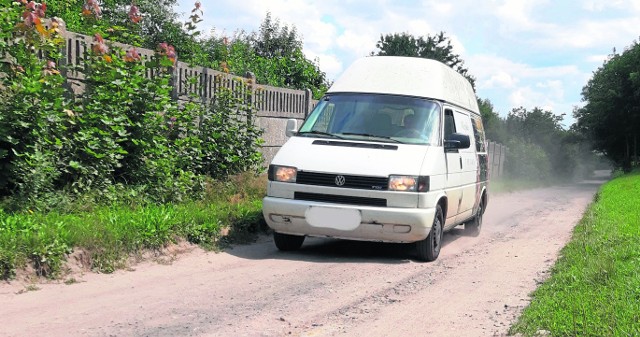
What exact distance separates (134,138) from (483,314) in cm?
536

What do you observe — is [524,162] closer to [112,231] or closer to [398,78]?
[398,78]

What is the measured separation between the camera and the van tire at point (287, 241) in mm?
8380

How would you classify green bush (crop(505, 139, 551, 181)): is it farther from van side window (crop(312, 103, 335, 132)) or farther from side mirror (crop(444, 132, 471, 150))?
van side window (crop(312, 103, 335, 132))

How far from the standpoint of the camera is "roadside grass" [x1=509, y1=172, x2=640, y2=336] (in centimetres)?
482

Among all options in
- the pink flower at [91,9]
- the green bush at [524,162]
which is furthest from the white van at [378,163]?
the green bush at [524,162]

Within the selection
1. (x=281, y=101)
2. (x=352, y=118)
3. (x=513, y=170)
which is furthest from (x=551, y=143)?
(x=352, y=118)

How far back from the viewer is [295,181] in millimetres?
7898

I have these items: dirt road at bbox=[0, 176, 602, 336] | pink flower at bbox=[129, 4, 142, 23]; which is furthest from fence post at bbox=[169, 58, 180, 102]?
dirt road at bbox=[0, 176, 602, 336]

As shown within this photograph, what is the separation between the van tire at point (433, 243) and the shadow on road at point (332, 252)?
0.40 feet

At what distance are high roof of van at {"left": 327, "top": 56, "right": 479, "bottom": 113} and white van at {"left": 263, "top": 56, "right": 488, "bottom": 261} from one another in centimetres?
1

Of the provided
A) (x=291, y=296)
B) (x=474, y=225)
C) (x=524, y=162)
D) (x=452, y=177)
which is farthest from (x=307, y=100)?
(x=524, y=162)

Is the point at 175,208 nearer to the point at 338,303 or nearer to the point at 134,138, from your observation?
the point at 134,138

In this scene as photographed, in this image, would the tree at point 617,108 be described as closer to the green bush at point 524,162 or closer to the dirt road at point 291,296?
the green bush at point 524,162

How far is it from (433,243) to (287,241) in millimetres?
1780
